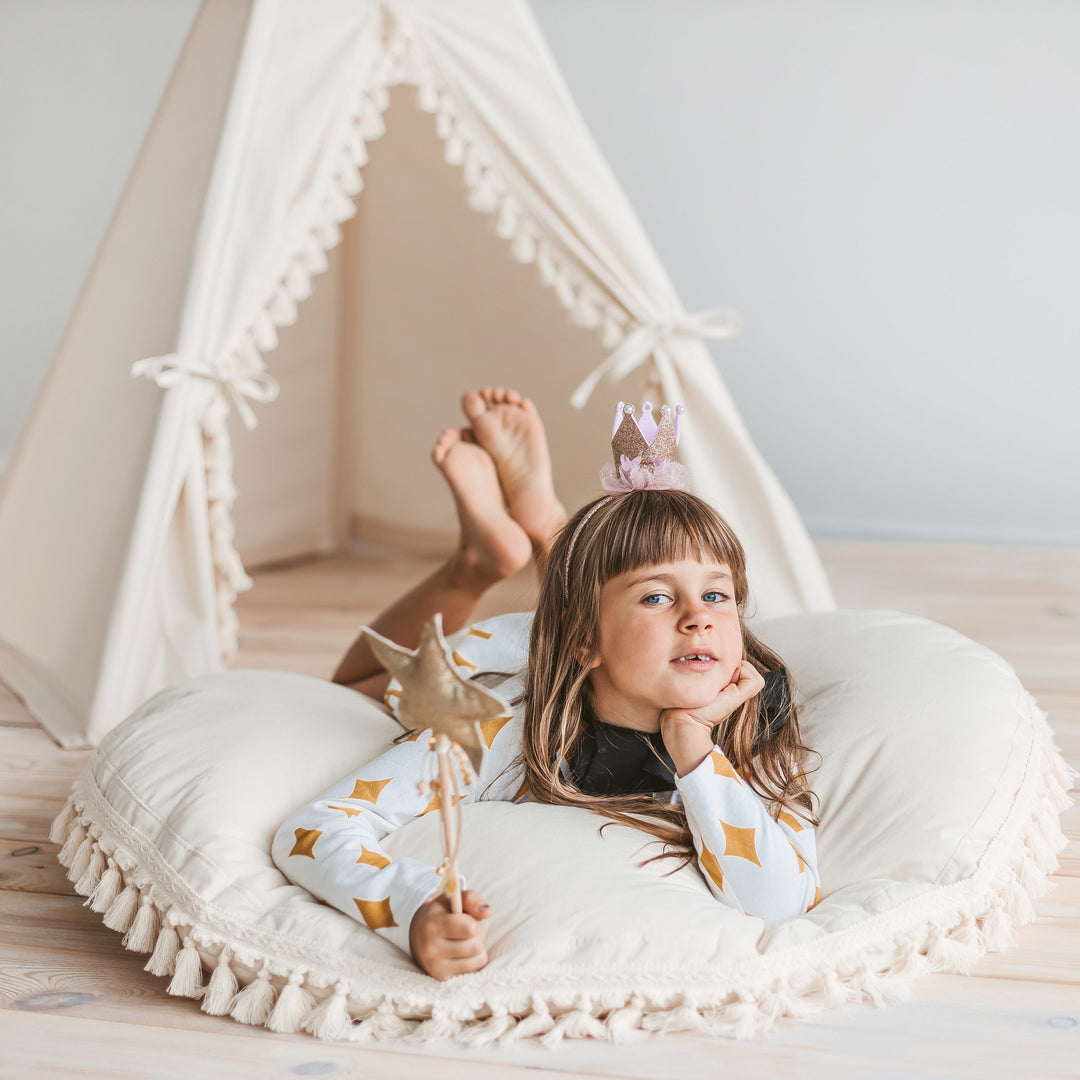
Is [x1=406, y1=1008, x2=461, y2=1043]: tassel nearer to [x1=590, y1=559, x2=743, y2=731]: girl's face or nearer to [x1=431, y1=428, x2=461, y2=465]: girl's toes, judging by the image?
[x1=590, y1=559, x2=743, y2=731]: girl's face

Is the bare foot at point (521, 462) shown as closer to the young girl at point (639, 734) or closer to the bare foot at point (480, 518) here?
the bare foot at point (480, 518)

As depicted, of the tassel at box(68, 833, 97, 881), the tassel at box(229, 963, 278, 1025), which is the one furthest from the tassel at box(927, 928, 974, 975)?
the tassel at box(68, 833, 97, 881)

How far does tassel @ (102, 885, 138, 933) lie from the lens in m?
1.21

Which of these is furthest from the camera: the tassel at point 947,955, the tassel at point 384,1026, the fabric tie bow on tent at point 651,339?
the fabric tie bow on tent at point 651,339

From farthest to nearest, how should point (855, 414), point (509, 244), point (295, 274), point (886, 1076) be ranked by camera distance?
1. point (855, 414)
2. point (509, 244)
3. point (295, 274)
4. point (886, 1076)

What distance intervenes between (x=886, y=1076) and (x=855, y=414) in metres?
2.77

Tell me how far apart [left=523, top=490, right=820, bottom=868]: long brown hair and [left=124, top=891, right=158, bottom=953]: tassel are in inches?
15.1

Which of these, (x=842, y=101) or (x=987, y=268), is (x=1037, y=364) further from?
(x=842, y=101)

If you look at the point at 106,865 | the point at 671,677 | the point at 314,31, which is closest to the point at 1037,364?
the point at 314,31

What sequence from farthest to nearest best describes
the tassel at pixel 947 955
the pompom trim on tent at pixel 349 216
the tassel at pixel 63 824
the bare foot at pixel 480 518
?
the pompom trim on tent at pixel 349 216
the bare foot at pixel 480 518
the tassel at pixel 63 824
the tassel at pixel 947 955

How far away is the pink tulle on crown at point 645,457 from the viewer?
1328mm

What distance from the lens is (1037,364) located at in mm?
3494

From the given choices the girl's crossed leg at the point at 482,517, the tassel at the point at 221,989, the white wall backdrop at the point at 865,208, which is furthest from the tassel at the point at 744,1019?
the white wall backdrop at the point at 865,208

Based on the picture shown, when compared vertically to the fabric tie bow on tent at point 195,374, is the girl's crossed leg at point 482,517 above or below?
below
